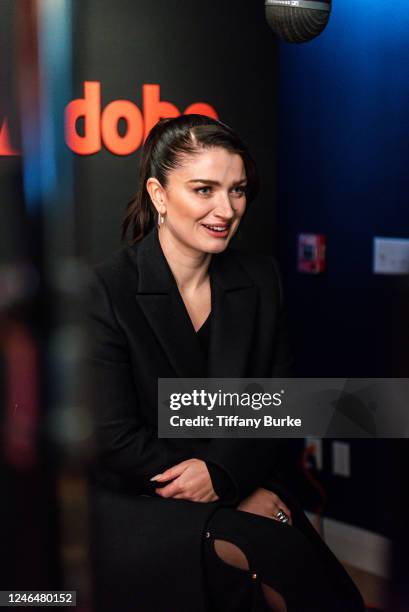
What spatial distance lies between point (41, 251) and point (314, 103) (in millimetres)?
2756

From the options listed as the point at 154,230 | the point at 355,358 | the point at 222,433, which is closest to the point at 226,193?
the point at 154,230

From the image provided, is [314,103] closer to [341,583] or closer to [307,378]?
[307,378]

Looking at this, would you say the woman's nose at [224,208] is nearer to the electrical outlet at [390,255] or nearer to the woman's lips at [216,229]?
the woman's lips at [216,229]

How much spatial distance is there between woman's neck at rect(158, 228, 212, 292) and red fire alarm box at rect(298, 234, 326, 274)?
128cm

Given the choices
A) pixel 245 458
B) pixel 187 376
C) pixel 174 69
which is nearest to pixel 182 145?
pixel 187 376

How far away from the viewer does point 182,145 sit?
1871mm

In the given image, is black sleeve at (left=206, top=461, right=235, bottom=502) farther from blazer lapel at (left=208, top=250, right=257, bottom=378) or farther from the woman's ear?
the woman's ear

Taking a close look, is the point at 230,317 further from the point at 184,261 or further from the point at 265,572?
the point at 265,572

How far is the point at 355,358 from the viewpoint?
317 cm

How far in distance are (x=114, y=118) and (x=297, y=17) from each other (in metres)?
0.76

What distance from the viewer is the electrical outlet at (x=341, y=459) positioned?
128 inches

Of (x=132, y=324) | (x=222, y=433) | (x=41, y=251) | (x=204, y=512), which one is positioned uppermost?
(x=41, y=251)

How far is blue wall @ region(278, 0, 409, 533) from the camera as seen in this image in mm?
2949

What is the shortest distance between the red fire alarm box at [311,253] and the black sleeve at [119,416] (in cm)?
149
